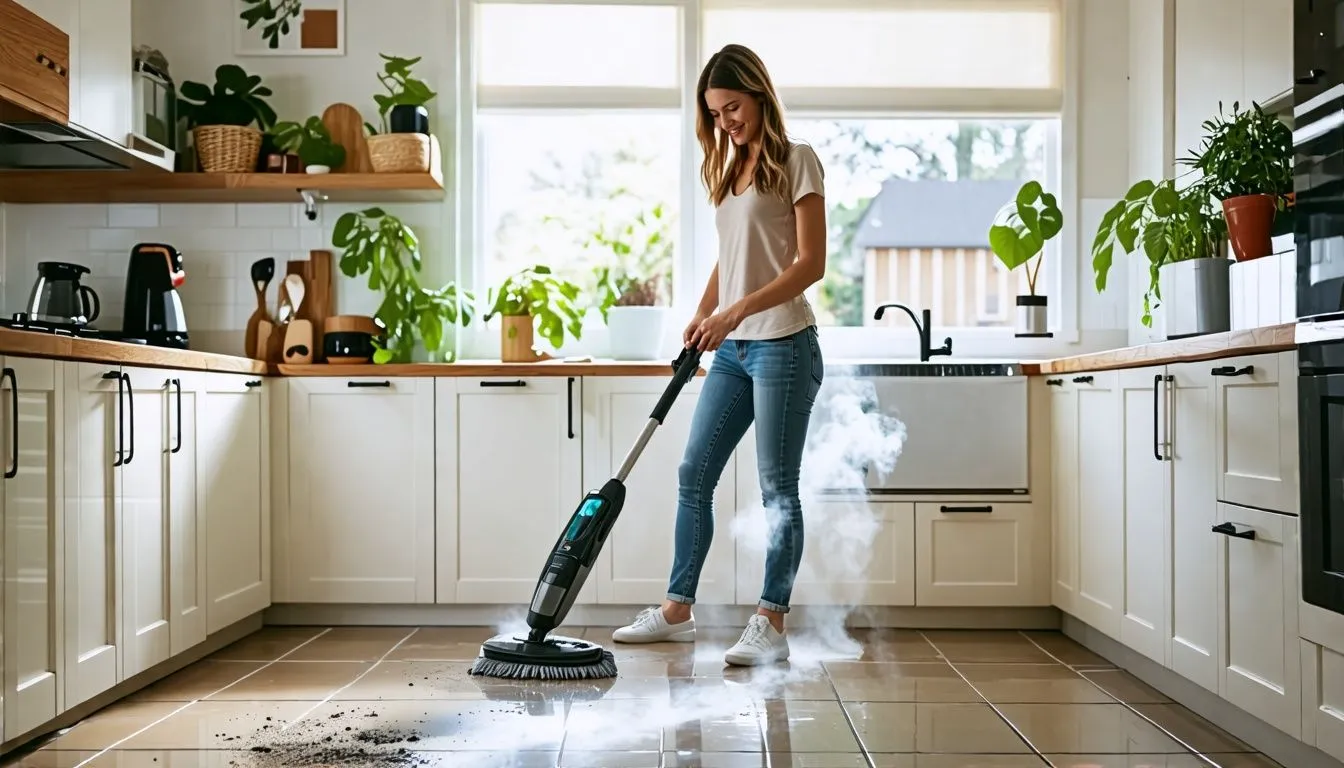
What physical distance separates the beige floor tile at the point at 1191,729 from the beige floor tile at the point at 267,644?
85.7 inches

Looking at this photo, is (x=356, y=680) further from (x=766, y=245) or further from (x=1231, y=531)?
(x=1231, y=531)

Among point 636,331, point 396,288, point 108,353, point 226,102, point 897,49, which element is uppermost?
point 897,49

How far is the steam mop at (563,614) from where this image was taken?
2.76 metres

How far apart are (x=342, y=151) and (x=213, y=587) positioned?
1.52m

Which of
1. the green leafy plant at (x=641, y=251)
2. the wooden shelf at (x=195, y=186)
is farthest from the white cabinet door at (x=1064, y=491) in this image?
the wooden shelf at (x=195, y=186)

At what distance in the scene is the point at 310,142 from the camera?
12.7ft

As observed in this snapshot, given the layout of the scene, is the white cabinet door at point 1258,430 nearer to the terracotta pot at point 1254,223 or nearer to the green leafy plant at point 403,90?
the terracotta pot at point 1254,223

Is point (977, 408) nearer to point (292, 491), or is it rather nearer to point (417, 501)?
point (417, 501)

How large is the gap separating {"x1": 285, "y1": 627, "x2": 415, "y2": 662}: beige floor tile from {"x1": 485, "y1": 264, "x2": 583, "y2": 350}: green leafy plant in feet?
3.36

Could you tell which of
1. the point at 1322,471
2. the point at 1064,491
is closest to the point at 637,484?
the point at 1064,491

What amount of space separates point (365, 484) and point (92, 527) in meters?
1.14

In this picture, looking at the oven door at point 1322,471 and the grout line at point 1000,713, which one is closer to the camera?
the oven door at point 1322,471

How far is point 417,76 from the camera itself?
13.4ft

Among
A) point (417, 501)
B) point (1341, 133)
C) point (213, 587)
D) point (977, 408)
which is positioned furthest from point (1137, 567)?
point (213, 587)
